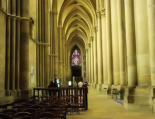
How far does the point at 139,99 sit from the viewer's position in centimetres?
977

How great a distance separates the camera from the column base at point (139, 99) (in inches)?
373

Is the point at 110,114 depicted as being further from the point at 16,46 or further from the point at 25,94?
the point at 16,46

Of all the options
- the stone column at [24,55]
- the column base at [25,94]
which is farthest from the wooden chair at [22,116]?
the stone column at [24,55]

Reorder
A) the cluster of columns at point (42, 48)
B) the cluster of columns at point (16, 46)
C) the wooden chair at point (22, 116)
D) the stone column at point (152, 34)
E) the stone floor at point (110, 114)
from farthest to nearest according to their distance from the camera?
the cluster of columns at point (42, 48), the cluster of columns at point (16, 46), the stone column at point (152, 34), the stone floor at point (110, 114), the wooden chair at point (22, 116)

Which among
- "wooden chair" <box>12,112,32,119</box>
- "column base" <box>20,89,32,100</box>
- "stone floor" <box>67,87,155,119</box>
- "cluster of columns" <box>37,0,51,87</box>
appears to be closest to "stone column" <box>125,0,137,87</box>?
"stone floor" <box>67,87,155,119</box>

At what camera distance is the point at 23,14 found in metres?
12.2

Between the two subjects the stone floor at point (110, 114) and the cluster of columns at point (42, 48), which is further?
the cluster of columns at point (42, 48)

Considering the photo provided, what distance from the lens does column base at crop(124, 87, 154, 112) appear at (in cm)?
948

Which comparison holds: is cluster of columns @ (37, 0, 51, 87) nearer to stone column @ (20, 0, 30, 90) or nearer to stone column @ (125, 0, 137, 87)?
stone column @ (20, 0, 30, 90)

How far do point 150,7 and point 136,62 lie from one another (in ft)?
9.41

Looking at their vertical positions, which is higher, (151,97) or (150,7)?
(150,7)

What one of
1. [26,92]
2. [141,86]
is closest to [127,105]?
[141,86]

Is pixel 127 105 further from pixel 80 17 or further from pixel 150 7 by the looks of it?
pixel 80 17

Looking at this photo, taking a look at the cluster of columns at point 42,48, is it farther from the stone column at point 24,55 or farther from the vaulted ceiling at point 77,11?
the vaulted ceiling at point 77,11
